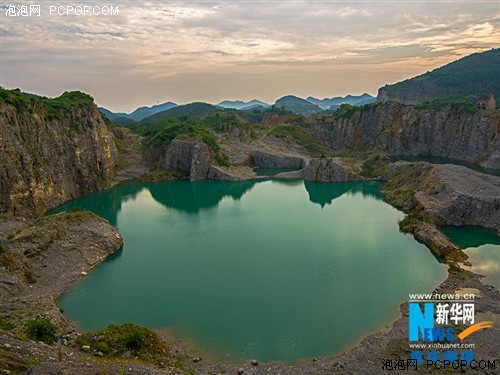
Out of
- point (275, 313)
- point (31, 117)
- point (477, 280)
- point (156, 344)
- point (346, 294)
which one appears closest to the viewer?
point (156, 344)

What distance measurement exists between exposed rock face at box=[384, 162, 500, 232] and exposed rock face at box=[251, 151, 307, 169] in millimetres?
32182

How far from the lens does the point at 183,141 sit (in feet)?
280

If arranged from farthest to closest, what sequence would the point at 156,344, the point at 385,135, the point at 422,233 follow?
1. the point at 385,135
2. the point at 422,233
3. the point at 156,344

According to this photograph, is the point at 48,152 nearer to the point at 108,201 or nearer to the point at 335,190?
the point at 108,201

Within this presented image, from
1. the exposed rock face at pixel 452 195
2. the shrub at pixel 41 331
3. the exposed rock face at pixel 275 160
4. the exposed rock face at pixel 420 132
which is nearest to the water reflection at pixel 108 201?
the exposed rock face at pixel 275 160

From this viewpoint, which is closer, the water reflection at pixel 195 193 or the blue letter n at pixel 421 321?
the blue letter n at pixel 421 321

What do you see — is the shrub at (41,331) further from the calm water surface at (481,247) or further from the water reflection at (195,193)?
the water reflection at (195,193)

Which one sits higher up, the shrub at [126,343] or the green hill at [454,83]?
the green hill at [454,83]

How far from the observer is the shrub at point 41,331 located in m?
21.6

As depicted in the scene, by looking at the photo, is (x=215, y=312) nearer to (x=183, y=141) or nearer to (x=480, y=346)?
(x=480, y=346)

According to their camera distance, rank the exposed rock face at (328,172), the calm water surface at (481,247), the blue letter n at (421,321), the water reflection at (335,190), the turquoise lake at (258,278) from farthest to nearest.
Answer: the exposed rock face at (328,172) < the water reflection at (335,190) < the calm water surface at (481,247) < the turquoise lake at (258,278) < the blue letter n at (421,321)

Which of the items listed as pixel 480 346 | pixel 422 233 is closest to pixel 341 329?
pixel 480 346

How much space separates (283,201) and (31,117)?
126 ft

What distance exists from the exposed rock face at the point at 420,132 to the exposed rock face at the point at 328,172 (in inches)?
1139
